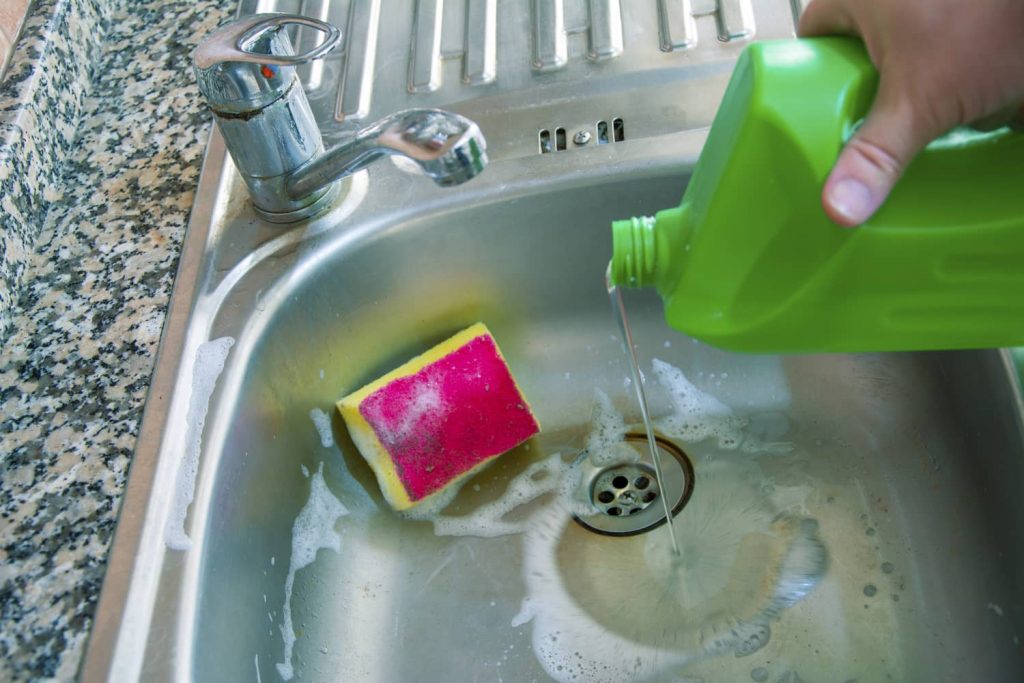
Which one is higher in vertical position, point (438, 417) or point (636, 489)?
point (438, 417)

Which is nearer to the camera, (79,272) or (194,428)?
(194,428)

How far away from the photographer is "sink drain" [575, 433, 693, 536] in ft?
2.75

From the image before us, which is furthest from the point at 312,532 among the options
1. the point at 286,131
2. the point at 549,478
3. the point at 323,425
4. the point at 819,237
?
the point at 819,237

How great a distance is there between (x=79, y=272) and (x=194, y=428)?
0.23m

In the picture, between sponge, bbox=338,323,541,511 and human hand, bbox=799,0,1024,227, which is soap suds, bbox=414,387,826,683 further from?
human hand, bbox=799,0,1024,227

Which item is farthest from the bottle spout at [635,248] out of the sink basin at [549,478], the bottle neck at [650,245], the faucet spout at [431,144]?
the sink basin at [549,478]

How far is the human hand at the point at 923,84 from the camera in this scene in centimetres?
50

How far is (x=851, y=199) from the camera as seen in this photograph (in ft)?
1.68

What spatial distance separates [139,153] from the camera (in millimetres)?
894

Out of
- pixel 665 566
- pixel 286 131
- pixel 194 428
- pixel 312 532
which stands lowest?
pixel 665 566

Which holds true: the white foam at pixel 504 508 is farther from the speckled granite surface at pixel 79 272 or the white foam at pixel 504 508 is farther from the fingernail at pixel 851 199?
the fingernail at pixel 851 199

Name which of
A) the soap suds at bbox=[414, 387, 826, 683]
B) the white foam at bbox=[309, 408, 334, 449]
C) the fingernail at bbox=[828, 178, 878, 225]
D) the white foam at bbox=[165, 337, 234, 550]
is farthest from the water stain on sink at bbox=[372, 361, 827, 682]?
the fingernail at bbox=[828, 178, 878, 225]

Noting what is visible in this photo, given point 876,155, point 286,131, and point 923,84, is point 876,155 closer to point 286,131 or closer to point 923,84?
point 923,84

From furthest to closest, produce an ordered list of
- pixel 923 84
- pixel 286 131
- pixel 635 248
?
pixel 286 131 → pixel 635 248 → pixel 923 84
